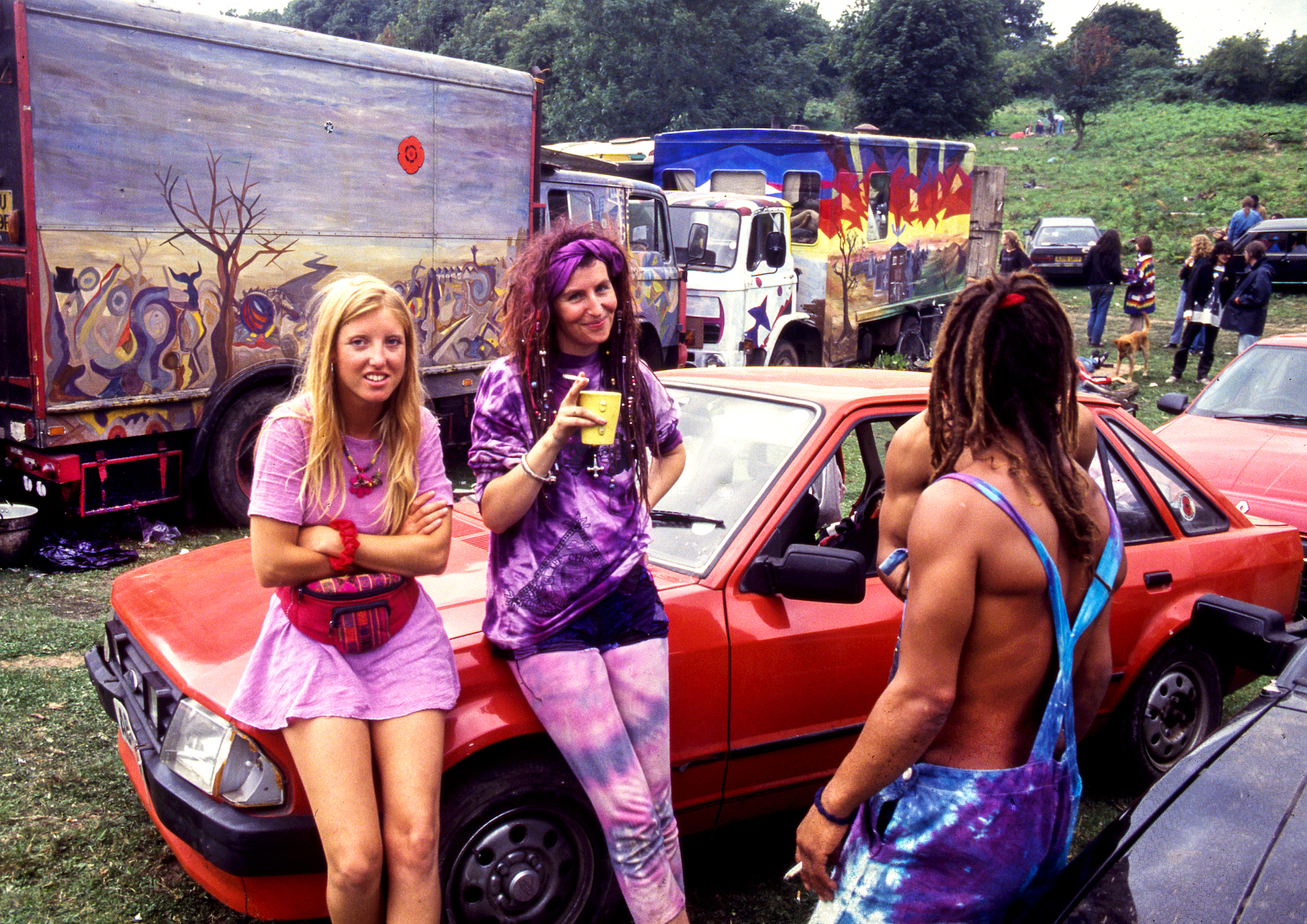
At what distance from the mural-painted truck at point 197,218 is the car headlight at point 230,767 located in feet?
13.5

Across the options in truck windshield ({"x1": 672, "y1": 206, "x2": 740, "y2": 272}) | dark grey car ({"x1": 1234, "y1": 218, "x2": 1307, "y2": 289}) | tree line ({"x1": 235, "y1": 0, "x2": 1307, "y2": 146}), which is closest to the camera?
truck windshield ({"x1": 672, "y1": 206, "x2": 740, "y2": 272})

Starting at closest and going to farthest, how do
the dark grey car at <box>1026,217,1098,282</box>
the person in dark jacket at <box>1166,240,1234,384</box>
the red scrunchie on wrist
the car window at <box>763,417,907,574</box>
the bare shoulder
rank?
the bare shoulder → the red scrunchie on wrist → the car window at <box>763,417,907,574</box> → the person in dark jacket at <box>1166,240,1234,384</box> → the dark grey car at <box>1026,217,1098,282</box>

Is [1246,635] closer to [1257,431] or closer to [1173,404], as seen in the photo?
[1257,431]

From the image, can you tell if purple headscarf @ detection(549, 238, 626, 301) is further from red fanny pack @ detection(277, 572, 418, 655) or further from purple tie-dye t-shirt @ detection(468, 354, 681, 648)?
red fanny pack @ detection(277, 572, 418, 655)

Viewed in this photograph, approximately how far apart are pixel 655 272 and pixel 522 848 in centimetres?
821

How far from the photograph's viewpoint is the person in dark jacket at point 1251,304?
13.1m

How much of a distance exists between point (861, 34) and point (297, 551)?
110 feet

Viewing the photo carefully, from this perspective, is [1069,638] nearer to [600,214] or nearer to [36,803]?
[36,803]

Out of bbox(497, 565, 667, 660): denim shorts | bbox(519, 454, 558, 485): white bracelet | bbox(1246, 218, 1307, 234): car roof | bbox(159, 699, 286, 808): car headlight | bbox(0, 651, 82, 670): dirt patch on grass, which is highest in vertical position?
bbox(1246, 218, 1307, 234): car roof

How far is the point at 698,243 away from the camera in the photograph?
37.7 ft

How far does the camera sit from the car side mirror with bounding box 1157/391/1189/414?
24.1ft

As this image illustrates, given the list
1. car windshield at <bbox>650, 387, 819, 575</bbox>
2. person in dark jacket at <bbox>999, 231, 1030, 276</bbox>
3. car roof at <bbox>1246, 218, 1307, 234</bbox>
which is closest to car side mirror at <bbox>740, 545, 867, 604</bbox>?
car windshield at <bbox>650, 387, 819, 575</bbox>

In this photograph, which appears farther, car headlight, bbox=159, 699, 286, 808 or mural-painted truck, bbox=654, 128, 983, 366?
mural-painted truck, bbox=654, 128, 983, 366

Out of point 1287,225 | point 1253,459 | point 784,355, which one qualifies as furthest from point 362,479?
point 1287,225
